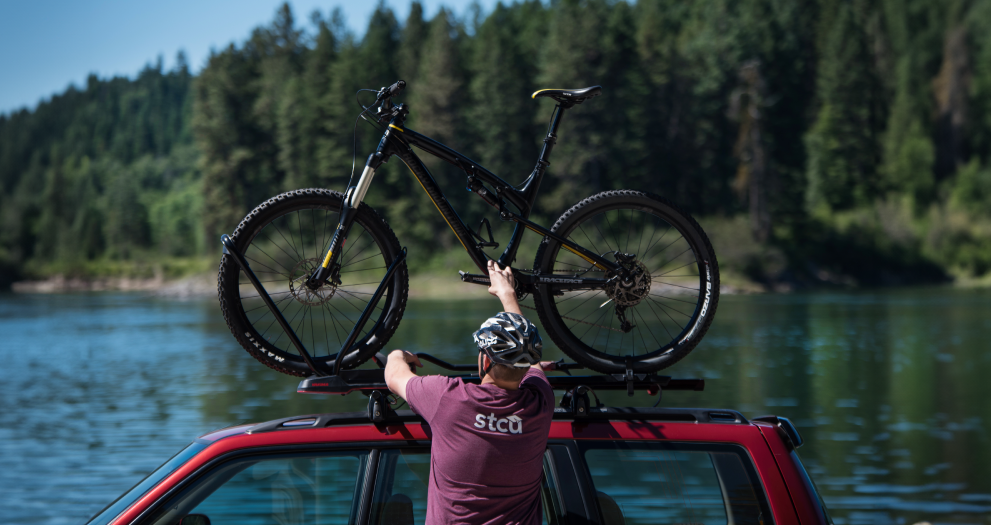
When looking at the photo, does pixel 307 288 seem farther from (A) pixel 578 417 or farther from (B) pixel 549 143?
(A) pixel 578 417

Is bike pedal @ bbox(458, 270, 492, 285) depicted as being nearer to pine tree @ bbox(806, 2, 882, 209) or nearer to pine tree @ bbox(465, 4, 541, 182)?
pine tree @ bbox(465, 4, 541, 182)

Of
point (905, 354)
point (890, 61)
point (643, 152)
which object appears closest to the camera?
point (905, 354)

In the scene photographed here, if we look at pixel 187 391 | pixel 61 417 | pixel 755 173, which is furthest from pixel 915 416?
pixel 755 173

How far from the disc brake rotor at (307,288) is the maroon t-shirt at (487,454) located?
4.73ft

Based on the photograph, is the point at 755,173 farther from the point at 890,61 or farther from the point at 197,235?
the point at 197,235

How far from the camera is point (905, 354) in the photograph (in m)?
31.7

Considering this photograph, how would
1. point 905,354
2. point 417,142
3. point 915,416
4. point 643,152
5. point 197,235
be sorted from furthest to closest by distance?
1. point 197,235
2. point 643,152
3. point 905,354
4. point 915,416
5. point 417,142

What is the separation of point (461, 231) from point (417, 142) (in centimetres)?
52

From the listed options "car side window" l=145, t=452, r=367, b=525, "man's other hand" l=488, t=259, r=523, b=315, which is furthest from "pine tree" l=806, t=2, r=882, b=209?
"car side window" l=145, t=452, r=367, b=525

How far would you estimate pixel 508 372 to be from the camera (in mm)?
3164

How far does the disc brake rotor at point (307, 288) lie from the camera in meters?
4.40

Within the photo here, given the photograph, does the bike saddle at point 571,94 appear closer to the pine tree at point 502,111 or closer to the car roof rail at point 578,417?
the car roof rail at point 578,417

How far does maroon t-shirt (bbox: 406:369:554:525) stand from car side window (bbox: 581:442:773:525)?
0.24 meters

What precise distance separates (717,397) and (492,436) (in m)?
20.6
